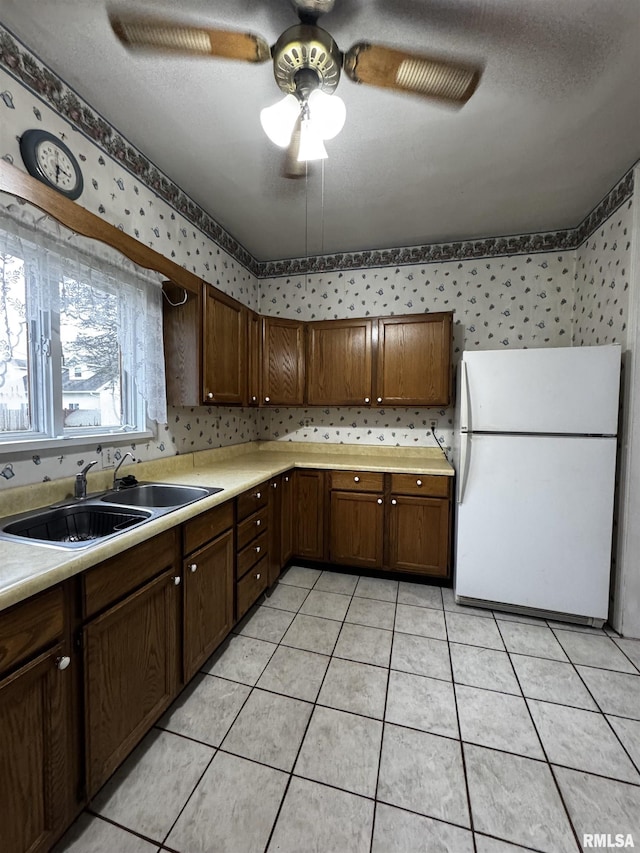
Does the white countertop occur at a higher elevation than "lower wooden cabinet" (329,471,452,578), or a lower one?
higher

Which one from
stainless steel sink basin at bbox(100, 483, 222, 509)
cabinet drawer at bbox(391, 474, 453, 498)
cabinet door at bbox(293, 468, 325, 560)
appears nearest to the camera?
stainless steel sink basin at bbox(100, 483, 222, 509)

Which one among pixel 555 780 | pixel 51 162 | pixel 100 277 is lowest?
pixel 555 780

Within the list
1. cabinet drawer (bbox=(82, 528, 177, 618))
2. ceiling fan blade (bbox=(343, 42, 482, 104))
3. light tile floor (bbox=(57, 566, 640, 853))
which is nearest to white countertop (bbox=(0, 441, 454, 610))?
cabinet drawer (bbox=(82, 528, 177, 618))

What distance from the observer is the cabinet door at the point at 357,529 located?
2586 mm

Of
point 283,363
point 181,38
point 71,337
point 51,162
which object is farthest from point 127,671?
point 283,363

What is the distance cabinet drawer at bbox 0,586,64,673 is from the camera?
0.82 metres

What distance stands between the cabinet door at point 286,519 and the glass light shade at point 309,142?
1.87 metres

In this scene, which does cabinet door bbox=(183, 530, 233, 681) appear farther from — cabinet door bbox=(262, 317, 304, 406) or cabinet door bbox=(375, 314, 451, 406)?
cabinet door bbox=(375, 314, 451, 406)

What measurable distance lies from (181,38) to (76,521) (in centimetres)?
181

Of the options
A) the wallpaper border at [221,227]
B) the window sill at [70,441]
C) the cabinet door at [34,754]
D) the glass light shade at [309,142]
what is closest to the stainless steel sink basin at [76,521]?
the window sill at [70,441]

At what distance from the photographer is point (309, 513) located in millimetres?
2707

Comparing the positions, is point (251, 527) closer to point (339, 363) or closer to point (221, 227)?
point (339, 363)

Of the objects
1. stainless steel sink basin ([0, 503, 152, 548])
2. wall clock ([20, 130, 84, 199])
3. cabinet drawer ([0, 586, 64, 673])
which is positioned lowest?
cabinet drawer ([0, 586, 64, 673])

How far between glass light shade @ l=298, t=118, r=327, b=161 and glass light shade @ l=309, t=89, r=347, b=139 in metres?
0.02
